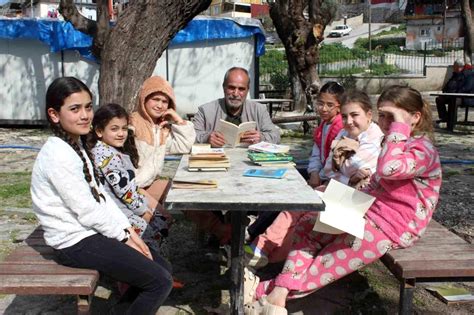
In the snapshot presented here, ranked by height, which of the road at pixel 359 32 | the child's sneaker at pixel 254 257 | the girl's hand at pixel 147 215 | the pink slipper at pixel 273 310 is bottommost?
the pink slipper at pixel 273 310

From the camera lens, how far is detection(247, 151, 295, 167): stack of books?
3742mm

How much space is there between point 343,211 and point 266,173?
1.72 ft

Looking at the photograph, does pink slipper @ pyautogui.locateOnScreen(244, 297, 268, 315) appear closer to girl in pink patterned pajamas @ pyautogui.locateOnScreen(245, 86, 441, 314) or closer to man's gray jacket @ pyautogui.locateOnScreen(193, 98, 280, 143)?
girl in pink patterned pajamas @ pyautogui.locateOnScreen(245, 86, 441, 314)

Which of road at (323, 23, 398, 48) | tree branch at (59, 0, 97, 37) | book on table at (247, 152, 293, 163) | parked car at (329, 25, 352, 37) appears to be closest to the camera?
book on table at (247, 152, 293, 163)

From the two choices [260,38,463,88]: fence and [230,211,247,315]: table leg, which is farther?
[260,38,463,88]: fence

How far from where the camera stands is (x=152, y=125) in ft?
13.6

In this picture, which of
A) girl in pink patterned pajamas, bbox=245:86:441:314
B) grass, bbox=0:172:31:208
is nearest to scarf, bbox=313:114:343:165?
girl in pink patterned pajamas, bbox=245:86:441:314

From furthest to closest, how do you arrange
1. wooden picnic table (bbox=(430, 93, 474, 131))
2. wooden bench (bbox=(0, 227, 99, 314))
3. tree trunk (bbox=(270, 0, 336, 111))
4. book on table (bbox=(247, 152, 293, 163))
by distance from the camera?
tree trunk (bbox=(270, 0, 336, 111)) < wooden picnic table (bbox=(430, 93, 474, 131)) < book on table (bbox=(247, 152, 293, 163)) < wooden bench (bbox=(0, 227, 99, 314))

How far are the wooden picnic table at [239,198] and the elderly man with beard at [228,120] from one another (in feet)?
2.66

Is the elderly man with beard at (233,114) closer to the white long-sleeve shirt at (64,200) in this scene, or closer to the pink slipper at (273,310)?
the pink slipper at (273,310)

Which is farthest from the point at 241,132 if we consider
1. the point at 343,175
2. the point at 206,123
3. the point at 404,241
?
the point at 404,241

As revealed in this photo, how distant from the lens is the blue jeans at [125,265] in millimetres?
2791

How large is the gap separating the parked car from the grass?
5201 centimetres

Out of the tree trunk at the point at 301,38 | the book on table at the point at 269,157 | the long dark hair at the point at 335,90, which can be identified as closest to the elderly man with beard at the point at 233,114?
the long dark hair at the point at 335,90
